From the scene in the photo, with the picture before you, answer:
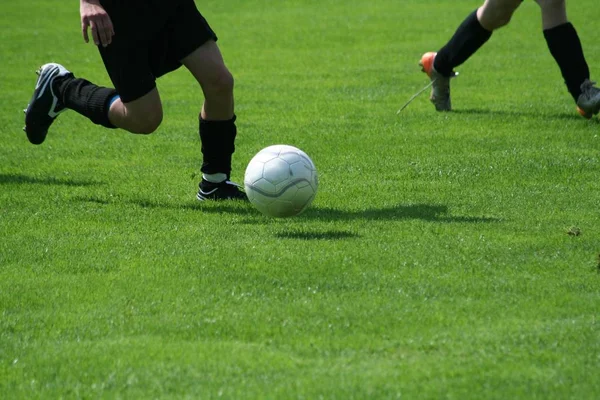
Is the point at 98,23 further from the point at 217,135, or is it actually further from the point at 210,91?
the point at 217,135

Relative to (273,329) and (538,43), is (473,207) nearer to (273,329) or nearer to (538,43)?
(273,329)

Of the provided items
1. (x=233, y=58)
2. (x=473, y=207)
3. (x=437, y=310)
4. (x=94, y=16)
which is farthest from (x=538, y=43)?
(x=437, y=310)

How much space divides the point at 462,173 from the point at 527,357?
368 cm

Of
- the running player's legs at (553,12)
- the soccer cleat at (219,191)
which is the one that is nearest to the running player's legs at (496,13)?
the running player's legs at (553,12)

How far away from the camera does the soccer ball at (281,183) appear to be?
6219 mm

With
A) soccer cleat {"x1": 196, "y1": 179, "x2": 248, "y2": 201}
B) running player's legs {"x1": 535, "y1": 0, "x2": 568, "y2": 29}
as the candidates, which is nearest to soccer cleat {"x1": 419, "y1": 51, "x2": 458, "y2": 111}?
running player's legs {"x1": 535, "y1": 0, "x2": 568, "y2": 29}

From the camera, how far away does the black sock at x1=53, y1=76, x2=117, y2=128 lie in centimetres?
726

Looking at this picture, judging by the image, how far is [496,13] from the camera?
31.9 ft

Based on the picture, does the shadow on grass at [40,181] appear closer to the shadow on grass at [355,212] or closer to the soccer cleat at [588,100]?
the shadow on grass at [355,212]

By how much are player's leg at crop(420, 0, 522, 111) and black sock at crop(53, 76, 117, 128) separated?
12.6 feet

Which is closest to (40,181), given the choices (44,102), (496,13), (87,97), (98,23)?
(44,102)

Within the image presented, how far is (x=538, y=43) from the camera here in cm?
1522

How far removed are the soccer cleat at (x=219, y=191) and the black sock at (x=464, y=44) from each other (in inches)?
143

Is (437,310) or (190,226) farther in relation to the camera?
(190,226)
